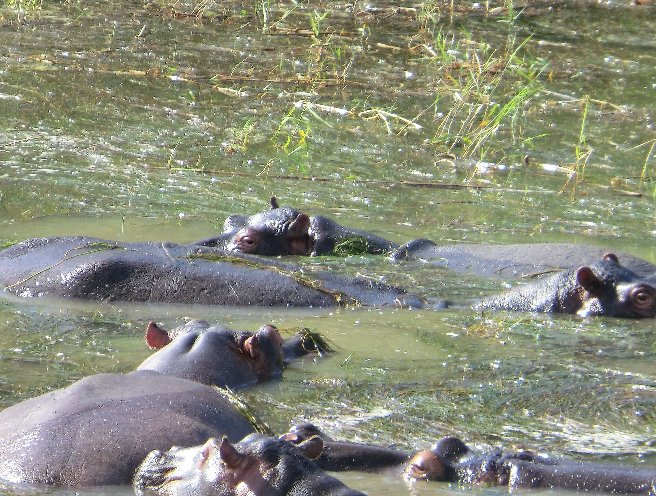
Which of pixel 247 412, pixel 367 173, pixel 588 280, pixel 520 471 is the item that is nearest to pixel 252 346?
pixel 247 412

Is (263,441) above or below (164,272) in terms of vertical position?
above

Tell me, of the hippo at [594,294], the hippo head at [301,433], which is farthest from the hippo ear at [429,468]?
the hippo at [594,294]

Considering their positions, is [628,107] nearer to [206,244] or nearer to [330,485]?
[206,244]

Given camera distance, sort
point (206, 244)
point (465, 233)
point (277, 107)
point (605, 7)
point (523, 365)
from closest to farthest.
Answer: point (523, 365), point (206, 244), point (465, 233), point (277, 107), point (605, 7)

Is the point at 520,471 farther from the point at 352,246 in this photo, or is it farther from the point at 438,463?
the point at 352,246

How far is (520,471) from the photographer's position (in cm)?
326

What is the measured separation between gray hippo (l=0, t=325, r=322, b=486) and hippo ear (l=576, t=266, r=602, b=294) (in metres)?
2.43

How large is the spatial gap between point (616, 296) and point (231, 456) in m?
3.52

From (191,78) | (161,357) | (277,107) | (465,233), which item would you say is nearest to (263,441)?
(161,357)

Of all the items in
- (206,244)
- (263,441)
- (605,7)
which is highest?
(605,7)

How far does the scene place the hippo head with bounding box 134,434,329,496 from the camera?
9.25 feet

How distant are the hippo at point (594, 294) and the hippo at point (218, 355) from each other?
5.45 feet

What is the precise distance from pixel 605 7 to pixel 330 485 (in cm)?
929

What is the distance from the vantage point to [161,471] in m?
3.11
